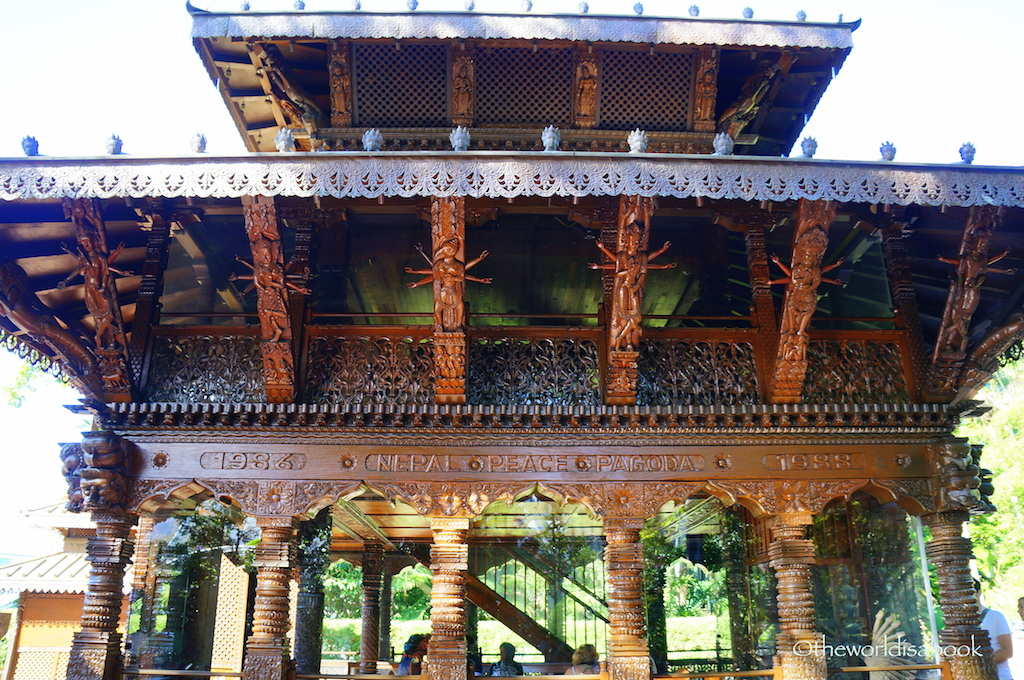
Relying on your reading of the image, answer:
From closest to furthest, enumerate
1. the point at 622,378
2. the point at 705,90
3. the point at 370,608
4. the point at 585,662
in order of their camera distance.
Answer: the point at 622,378
the point at 705,90
the point at 585,662
the point at 370,608

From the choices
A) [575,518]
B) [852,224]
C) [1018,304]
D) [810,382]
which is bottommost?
[575,518]

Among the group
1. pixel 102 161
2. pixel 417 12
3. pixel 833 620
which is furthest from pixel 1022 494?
pixel 102 161

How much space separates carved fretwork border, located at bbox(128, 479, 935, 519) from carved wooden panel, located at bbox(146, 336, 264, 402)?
2.51 ft

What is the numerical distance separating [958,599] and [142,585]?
27.6 feet

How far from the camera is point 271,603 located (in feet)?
20.1

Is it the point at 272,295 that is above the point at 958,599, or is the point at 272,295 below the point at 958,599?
above

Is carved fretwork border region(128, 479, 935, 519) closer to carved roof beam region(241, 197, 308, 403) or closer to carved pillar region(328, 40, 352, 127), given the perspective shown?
carved roof beam region(241, 197, 308, 403)

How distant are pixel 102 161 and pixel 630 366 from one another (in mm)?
4431

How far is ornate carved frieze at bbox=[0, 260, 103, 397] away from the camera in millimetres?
6051

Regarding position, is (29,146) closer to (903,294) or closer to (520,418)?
(520,418)

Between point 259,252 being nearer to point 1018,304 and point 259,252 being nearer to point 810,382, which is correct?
point 810,382

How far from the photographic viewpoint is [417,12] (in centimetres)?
684

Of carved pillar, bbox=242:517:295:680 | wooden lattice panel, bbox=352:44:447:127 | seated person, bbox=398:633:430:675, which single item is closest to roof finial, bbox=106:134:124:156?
wooden lattice panel, bbox=352:44:447:127

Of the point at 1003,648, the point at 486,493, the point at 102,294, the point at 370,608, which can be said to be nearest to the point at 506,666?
the point at 370,608
